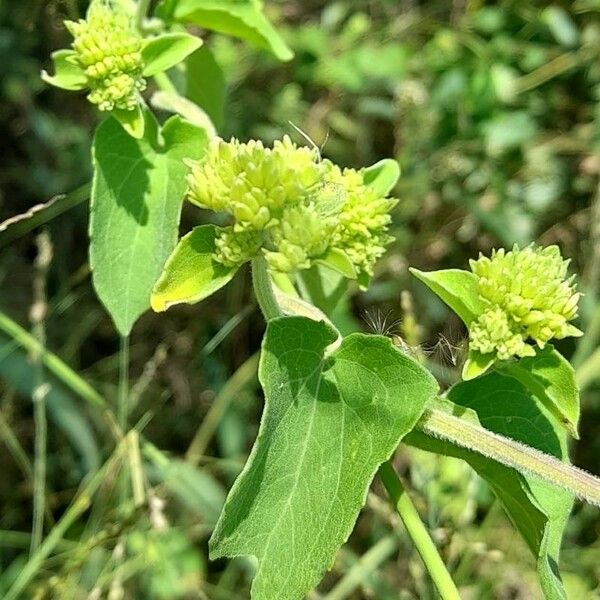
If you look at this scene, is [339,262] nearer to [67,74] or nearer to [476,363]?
[476,363]

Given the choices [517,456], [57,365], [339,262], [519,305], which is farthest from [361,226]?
[57,365]

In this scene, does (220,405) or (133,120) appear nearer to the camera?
(133,120)

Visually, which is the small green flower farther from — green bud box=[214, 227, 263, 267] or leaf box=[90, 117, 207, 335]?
green bud box=[214, 227, 263, 267]

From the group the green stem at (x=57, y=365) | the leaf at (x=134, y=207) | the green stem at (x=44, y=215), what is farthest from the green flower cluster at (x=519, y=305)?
the green stem at (x=44, y=215)

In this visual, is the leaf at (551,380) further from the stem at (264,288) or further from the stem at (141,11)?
the stem at (141,11)

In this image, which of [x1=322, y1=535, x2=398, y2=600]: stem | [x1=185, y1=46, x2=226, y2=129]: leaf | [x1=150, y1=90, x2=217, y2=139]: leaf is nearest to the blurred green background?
[x1=322, y1=535, x2=398, y2=600]: stem
